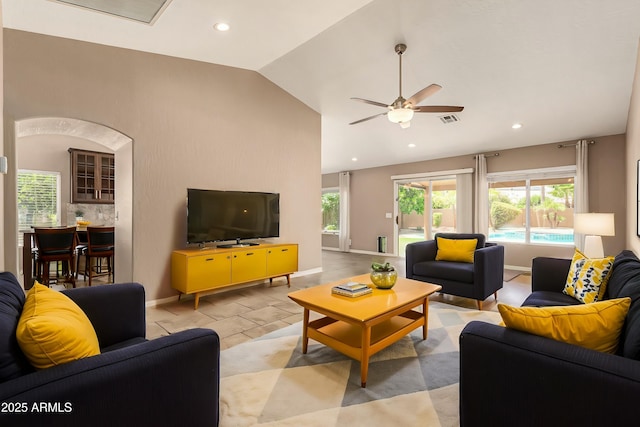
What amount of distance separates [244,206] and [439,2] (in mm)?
3346

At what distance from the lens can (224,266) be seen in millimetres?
3969

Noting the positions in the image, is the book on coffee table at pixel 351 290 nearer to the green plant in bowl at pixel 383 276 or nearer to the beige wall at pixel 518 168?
the green plant in bowl at pixel 383 276

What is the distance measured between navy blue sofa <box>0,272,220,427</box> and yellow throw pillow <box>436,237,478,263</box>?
3.46m

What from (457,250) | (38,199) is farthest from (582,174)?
(38,199)

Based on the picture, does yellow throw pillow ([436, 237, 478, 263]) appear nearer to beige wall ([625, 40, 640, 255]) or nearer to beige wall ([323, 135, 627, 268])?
beige wall ([625, 40, 640, 255])

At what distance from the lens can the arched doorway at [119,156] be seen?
3418mm

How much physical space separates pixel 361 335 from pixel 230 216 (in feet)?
8.86

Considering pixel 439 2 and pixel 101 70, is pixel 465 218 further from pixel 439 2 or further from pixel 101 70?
pixel 101 70

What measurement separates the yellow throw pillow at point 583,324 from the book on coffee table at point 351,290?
131 centimetres

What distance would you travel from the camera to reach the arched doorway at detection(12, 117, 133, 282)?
342 cm

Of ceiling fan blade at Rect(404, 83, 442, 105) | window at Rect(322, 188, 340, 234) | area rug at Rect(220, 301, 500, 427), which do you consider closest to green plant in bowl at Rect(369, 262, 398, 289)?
area rug at Rect(220, 301, 500, 427)

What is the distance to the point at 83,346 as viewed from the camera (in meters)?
1.14

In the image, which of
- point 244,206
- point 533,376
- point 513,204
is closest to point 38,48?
point 244,206

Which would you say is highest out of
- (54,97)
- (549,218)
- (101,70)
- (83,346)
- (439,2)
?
(439,2)
